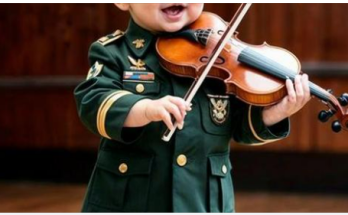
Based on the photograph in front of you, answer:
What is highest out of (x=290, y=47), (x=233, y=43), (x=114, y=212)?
(x=290, y=47)

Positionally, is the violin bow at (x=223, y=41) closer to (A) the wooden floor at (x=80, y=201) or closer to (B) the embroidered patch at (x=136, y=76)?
(B) the embroidered patch at (x=136, y=76)

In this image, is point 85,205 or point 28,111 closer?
point 85,205

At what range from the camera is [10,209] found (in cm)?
277

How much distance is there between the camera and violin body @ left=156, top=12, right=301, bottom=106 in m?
1.08

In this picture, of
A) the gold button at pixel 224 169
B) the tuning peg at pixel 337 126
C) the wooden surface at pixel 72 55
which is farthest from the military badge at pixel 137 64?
the wooden surface at pixel 72 55

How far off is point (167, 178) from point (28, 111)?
7.38 feet

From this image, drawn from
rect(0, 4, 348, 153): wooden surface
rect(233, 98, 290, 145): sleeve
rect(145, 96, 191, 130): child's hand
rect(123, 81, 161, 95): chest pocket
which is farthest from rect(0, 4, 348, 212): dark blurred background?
rect(145, 96, 191, 130): child's hand

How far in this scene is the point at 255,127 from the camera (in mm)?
1175

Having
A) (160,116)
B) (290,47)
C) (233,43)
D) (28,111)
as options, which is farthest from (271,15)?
(160,116)

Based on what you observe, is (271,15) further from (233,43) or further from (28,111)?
(233,43)

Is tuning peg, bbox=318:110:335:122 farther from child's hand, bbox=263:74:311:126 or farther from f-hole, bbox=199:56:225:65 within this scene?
f-hole, bbox=199:56:225:65

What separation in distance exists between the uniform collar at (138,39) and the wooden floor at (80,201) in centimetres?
158

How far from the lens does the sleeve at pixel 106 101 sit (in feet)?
3.53

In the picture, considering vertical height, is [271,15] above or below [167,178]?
above
